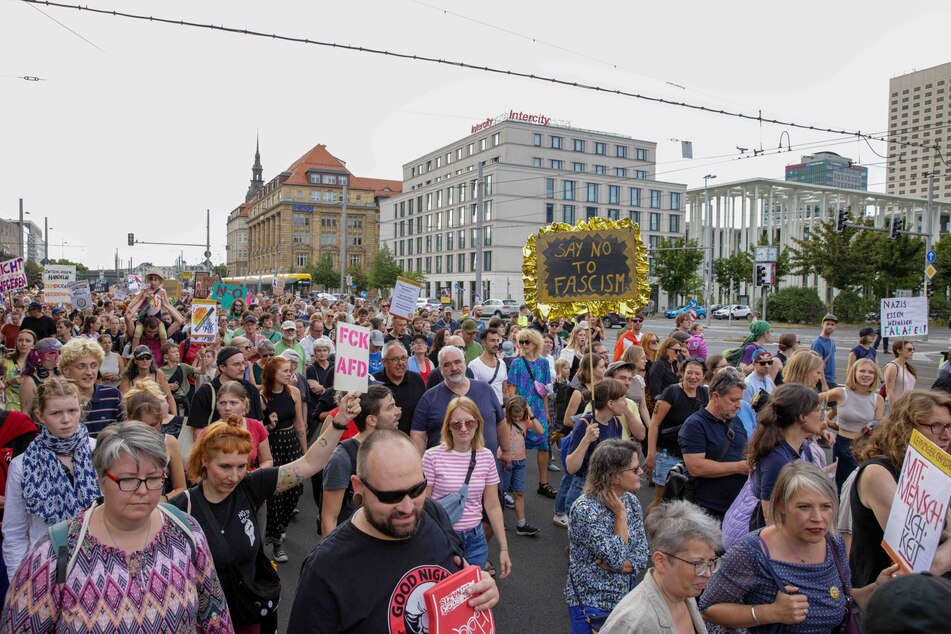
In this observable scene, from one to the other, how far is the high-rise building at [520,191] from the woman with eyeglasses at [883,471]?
61676mm

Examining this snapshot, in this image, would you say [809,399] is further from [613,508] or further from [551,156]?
[551,156]

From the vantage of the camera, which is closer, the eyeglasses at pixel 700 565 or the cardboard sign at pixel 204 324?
the eyeglasses at pixel 700 565

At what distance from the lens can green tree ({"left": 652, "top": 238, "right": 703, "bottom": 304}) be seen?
185ft

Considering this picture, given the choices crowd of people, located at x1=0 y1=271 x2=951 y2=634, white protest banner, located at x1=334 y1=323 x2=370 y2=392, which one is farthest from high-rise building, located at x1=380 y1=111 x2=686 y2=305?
white protest banner, located at x1=334 y1=323 x2=370 y2=392

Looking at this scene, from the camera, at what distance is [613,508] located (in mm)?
3689

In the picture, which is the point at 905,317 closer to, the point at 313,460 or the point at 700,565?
the point at 700,565

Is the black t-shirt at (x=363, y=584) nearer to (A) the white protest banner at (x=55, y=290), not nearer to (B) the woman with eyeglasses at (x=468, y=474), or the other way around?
(B) the woman with eyeglasses at (x=468, y=474)

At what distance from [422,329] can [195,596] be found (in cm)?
957

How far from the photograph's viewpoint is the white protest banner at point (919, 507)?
2.74 metres

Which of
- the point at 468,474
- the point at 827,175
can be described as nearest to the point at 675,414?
the point at 468,474

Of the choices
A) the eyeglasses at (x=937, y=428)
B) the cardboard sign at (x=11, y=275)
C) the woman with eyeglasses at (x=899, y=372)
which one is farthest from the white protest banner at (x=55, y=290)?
the eyeglasses at (x=937, y=428)

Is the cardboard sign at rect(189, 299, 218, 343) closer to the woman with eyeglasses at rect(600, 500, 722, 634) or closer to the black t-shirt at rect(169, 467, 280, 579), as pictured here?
the black t-shirt at rect(169, 467, 280, 579)

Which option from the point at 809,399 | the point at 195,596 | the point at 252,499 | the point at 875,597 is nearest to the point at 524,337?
the point at 809,399

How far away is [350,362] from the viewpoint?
4539 millimetres
